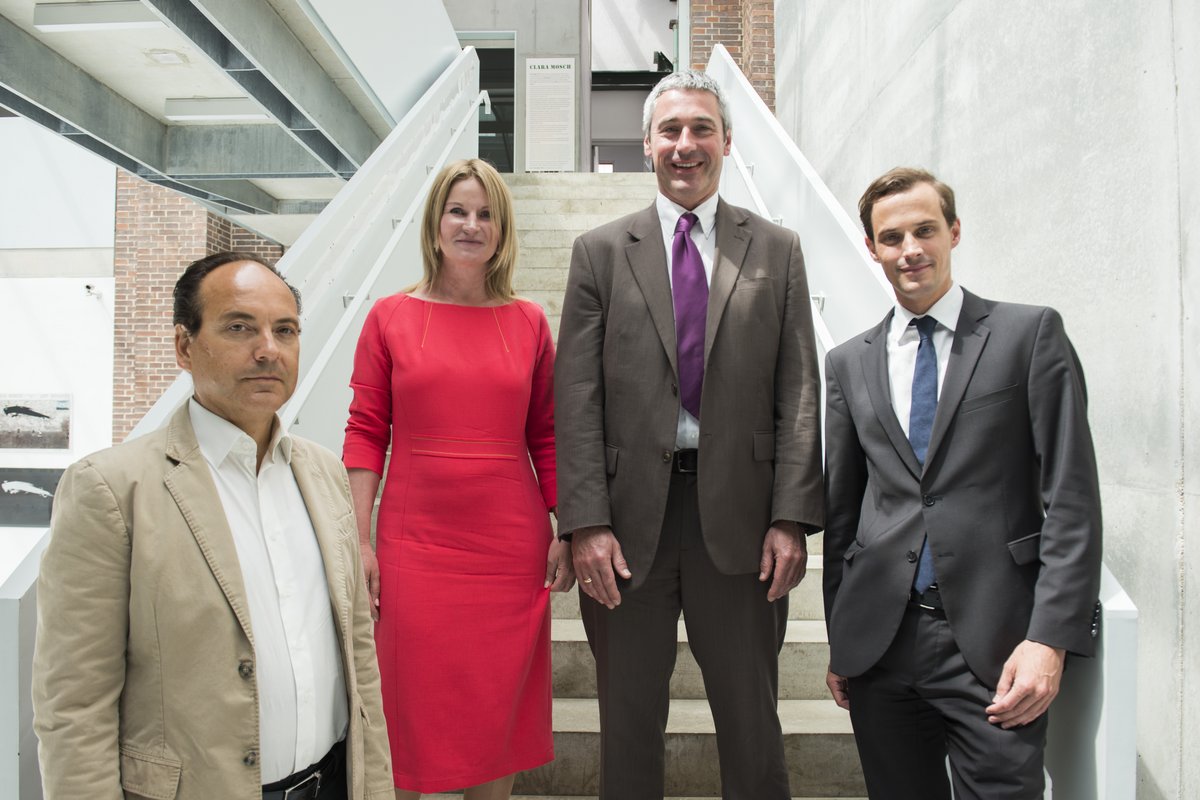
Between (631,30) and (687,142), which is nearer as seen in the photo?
(687,142)

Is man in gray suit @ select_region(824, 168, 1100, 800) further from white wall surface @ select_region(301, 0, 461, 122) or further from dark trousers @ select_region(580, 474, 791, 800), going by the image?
white wall surface @ select_region(301, 0, 461, 122)

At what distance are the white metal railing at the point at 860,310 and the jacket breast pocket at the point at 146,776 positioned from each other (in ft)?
4.64

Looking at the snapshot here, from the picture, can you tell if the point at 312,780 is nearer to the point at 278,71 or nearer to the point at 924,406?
the point at 924,406

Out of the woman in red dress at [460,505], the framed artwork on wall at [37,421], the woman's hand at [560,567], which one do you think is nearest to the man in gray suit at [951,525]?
the woman's hand at [560,567]

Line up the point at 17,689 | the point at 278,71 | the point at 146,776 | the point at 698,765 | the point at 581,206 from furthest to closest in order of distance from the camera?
the point at 581,206 < the point at 278,71 < the point at 698,765 < the point at 17,689 < the point at 146,776

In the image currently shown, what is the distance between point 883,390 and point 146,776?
1.36 meters

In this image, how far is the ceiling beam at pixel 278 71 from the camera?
468cm

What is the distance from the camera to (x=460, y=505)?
200 cm

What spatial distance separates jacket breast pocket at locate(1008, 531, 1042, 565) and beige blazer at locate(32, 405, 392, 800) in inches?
48.6

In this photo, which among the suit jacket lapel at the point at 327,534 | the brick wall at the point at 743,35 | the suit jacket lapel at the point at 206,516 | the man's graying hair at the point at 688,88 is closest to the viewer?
the suit jacket lapel at the point at 206,516

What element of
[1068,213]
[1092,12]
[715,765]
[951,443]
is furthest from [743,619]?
[1092,12]

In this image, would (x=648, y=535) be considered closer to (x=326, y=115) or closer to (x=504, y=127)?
(x=326, y=115)

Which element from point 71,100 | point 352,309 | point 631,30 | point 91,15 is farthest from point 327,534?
point 631,30

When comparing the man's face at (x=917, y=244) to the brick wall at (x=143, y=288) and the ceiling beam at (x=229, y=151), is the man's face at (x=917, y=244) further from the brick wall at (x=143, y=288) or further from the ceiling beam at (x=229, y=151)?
the brick wall at (x=143, y=288)
